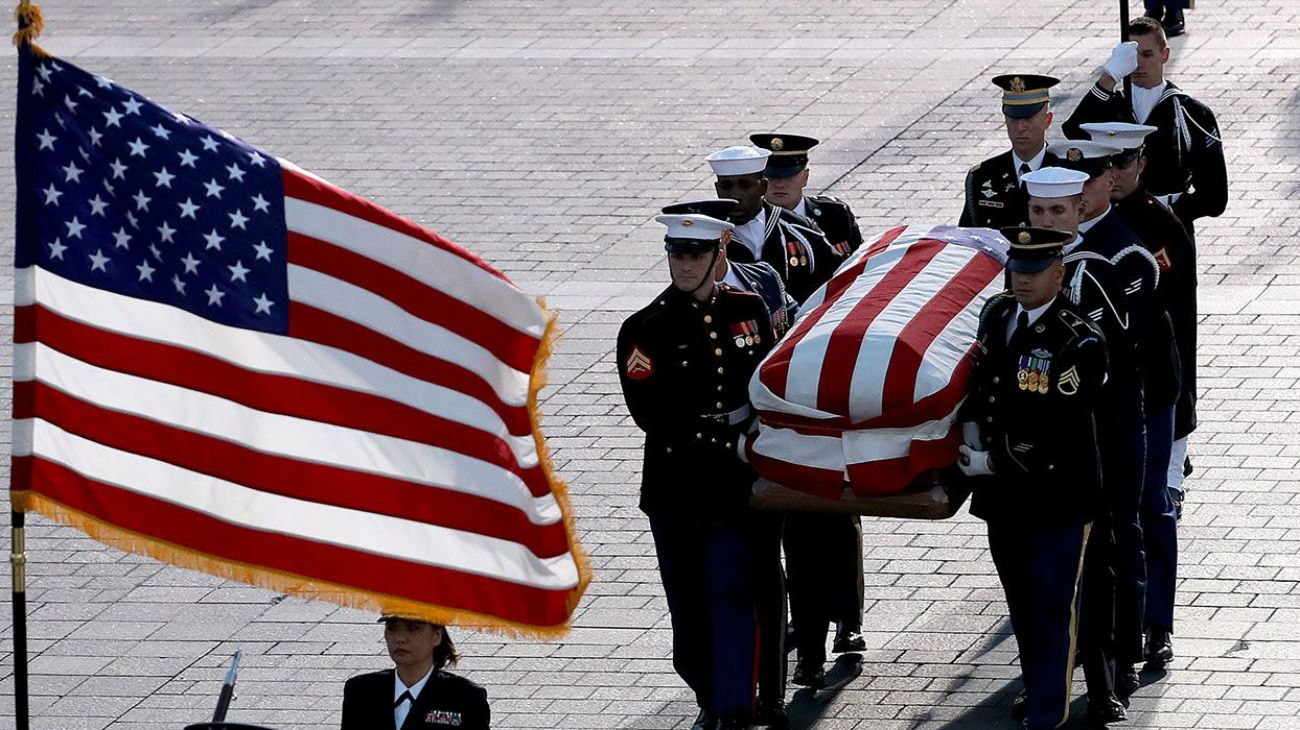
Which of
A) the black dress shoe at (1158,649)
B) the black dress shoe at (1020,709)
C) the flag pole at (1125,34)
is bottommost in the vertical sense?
the black dress shoe at (1158,649)

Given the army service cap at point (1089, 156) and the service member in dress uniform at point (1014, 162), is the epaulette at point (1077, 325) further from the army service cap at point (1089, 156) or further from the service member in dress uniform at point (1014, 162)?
the service member in dress uniform at point (1014, 162)

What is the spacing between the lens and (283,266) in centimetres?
565

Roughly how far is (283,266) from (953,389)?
239 cm

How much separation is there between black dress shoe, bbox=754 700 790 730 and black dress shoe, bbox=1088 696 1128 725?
0.99 meters

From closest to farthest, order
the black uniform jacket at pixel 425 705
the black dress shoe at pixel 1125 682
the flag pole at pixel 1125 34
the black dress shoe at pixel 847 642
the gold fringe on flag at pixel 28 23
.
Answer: the gold fringe on flag at pixel 28 23
the black uniform jacket at pixel 425 705
the black dress shoe at pixel 1125 682
the black dress shoe at pixel 847 642
the flag pole at pixel 1125 34

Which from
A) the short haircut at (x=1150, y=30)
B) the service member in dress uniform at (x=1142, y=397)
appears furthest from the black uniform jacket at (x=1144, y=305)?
the short haircut at (x=1150, y=30)

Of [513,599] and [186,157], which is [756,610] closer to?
[513,599]

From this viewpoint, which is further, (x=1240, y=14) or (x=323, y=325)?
(x=1240, y=14)

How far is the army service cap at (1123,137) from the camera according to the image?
8258 millimetres

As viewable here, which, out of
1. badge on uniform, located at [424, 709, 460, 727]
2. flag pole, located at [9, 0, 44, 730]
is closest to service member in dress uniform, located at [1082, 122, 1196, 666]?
badge on uniform, located at [424, 709, 460, 727]

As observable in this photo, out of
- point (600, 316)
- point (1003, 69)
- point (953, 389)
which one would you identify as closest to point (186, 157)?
point (953, 389)

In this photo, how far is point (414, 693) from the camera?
579 cm

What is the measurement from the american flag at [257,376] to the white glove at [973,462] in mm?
1942

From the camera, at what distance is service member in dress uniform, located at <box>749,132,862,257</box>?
28.8 feet
